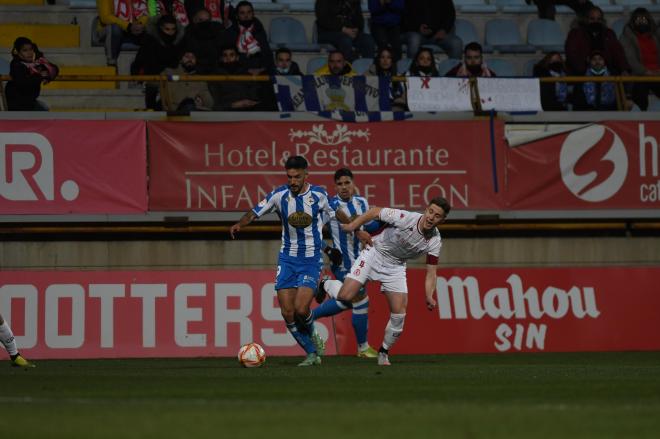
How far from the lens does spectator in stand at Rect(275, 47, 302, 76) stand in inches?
739

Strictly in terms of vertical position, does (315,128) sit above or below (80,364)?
above

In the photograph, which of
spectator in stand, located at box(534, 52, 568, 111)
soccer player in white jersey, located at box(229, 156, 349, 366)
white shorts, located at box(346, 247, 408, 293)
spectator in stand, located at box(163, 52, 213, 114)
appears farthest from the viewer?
spectator in stand, located at box(534, 52, 568, 111)

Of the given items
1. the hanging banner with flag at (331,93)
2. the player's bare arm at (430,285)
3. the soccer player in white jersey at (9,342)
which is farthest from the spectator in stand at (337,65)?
the soccer player in white jersey at (9,342)

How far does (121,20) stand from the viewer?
19.3m

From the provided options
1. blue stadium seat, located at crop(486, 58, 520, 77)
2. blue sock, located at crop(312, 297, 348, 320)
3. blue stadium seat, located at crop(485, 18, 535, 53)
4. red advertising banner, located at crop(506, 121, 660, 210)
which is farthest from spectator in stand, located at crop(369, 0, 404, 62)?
blue sock, located at crop(312, 297, 348, 320)

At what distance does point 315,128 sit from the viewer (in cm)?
1833

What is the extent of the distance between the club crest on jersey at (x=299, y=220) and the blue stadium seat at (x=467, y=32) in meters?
8.63

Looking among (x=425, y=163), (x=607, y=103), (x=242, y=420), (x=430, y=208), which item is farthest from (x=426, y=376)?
(x=607, y=103)

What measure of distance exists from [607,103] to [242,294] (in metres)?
6.11

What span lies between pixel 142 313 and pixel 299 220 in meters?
4.08

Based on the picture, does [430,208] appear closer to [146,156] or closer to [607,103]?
[146,156]

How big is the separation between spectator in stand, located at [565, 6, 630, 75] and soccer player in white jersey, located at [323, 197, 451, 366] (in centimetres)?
701

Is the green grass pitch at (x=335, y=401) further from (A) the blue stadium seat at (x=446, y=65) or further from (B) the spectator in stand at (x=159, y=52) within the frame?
(A) the blue stadium seat at (x=446, y=65)

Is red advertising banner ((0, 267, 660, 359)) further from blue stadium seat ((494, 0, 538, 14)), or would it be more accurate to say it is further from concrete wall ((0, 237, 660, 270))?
blue stadium seat ((494, 0, 538, 14))
